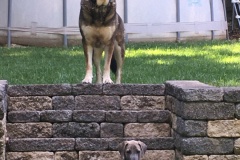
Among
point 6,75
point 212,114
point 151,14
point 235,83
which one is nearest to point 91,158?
point 212,114

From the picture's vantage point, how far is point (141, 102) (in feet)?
26.5

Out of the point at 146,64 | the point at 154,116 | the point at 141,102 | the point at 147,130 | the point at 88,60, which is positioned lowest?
the point at 147,130

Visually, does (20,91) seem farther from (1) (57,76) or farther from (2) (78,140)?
(1) (57,76)

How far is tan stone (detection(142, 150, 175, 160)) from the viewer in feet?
25.3

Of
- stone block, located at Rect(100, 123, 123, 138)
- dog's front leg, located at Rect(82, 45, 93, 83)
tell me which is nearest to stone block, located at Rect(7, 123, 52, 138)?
stone block, located at Rect(100, 123, 123, 138)

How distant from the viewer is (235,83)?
9789 mm

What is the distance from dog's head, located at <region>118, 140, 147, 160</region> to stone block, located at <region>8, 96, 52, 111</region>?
1.17 metres

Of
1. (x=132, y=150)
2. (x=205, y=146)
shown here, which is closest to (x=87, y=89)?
(x=132, y=150)

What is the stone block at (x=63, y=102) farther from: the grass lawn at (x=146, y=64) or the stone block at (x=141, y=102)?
the grass lawn at (x=146, y=64)

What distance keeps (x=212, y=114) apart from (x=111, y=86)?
1378mm

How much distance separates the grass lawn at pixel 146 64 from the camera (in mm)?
10625

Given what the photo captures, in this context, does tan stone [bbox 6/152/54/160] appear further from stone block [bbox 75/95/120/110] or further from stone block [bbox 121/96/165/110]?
stone block [bbox 121/96/165/110]

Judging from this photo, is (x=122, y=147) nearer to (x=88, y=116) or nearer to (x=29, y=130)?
(x=88, y=116)

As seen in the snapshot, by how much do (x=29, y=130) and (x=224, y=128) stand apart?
2143 millimetres
